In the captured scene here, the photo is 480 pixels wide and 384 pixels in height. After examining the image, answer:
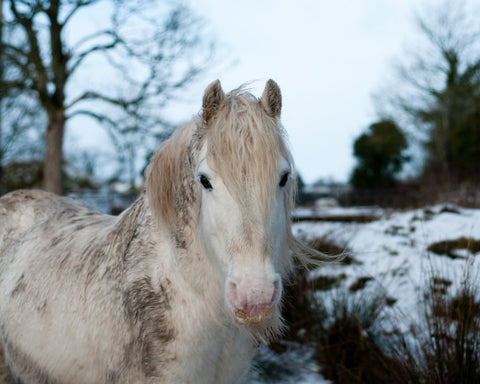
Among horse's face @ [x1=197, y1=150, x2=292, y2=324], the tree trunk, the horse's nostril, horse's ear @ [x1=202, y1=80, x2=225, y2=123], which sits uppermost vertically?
the tree trunk

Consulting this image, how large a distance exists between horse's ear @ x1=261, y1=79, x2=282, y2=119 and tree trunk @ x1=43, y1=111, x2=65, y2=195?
31.3ft

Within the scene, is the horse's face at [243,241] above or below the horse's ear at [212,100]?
below

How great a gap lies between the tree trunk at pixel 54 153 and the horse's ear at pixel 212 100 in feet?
30.9

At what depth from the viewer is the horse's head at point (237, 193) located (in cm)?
137

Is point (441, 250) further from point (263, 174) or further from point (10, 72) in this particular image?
point (10, 72)

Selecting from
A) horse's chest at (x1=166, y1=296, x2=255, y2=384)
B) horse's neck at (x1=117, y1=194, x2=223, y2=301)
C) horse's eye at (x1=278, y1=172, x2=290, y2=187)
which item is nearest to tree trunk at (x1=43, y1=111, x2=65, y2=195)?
horse's neck at (x1=117, y1=194, x2=223, y2=301)

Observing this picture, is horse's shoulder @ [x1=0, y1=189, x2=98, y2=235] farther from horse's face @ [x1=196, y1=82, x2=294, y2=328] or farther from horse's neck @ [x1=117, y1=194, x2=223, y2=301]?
horse's face @ [x1=196, y1=82, x2=294, y2=328]

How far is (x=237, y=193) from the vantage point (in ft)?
4.90

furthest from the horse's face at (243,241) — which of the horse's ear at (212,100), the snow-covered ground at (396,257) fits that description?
the snow-covered ground at (396,257)

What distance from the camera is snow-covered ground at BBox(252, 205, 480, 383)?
11.2 feet

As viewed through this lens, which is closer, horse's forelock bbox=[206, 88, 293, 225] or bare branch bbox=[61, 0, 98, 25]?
horse's forelock bbox=[206, 88, 293, 225]

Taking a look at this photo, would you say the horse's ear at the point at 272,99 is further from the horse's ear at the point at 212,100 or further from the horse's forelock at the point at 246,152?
the horse's ear at the point at 212,100

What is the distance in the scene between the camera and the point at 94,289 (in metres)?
1.87

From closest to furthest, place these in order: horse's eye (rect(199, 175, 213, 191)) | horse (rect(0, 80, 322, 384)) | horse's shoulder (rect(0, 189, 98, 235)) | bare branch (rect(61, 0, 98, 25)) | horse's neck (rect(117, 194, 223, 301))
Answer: horse (rect(0, 80, 322, 384)) < horse's eye (rect(199, 175, 213, 191)) < horse's neck (rect(117, 194, 223, 301)) < horse's shoulder (rect(0, 189, 98, 235)) < bare branch (rect(61, 0, 98, 25))
